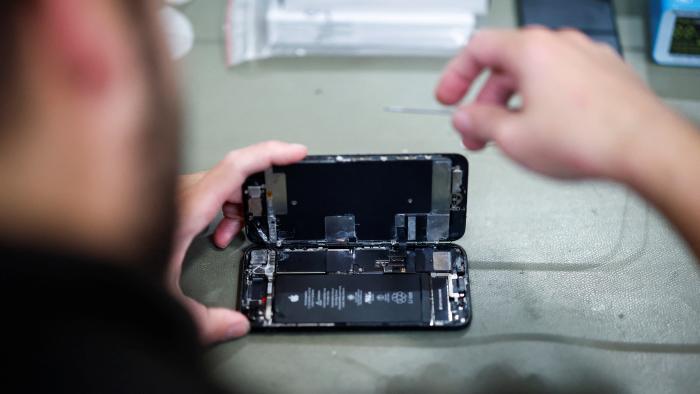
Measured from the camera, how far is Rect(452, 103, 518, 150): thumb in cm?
68

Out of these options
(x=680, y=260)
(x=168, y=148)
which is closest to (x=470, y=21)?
(x=680, y=260)

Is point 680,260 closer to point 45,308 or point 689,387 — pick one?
point 689,387

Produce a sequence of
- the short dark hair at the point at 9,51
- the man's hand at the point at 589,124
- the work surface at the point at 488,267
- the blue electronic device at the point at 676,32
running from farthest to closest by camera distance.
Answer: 1. the blue electronic device at the point at 676,32
2. the work surface at the point at 488,267
3. the man's hand at the point at 589,124
4. the short dark hair at the point at 9,51

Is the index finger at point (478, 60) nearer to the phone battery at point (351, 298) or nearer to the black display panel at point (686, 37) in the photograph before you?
the phone battery at point (351, 298)

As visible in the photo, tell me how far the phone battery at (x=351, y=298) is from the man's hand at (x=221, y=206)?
52 mm

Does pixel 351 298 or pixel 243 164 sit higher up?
pixel 243 164

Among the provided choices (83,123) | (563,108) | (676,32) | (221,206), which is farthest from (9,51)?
(676,32)

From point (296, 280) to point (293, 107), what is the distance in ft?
0.90

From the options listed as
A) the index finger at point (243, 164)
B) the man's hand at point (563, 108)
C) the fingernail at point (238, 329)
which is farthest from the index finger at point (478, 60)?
the fingernail at point (238, 329)

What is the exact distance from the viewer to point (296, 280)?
2.78 feet

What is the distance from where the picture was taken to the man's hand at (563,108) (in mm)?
636

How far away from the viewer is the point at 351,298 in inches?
32.8

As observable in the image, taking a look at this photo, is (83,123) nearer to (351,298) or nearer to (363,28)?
(351,298)

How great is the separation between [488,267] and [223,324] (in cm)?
28
